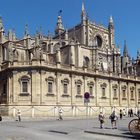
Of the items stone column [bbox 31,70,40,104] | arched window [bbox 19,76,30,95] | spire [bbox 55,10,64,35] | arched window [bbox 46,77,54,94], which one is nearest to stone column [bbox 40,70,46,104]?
stone column [bbox 31,70,40,104]

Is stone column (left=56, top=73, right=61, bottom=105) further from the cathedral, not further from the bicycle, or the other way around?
the bicycle

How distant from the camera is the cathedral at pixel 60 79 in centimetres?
4238

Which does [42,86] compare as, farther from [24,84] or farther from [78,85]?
[78,85]

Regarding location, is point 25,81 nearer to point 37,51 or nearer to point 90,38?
point 37,51

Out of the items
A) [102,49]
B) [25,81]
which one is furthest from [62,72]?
[102,49]

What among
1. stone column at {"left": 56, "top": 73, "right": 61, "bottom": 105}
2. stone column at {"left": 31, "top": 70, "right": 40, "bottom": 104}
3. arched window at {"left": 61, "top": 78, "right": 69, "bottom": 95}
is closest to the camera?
stone column at {"left": 31, "top": 70, "right": 40, "bottom": 104}

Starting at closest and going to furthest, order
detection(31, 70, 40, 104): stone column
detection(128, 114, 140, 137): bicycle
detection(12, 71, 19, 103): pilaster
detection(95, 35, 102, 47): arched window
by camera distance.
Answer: detection(128, 114, 140, 137): bicycle, detection(31, 70, 40, 104): stone column, detection(12, 71, 19, 103): pilaster, detection(95, 35, 102, 47): arched window

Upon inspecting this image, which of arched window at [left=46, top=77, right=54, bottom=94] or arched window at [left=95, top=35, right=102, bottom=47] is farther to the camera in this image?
arched window at [left=95, top=35, right=102, bottom=47]

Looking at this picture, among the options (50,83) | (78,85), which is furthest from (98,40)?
(50,83)

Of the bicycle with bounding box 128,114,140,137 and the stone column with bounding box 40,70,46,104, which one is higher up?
the stone column with bounding box 40,70,46,104

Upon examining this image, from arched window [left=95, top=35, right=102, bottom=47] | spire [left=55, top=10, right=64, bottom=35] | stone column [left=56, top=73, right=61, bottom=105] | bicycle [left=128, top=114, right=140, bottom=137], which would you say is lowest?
bicycle [left=128, top=114, right=140, bottom=137]

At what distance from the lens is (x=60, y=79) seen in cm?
4547

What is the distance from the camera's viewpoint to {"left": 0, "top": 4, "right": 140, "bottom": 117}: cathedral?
42375 millimetres

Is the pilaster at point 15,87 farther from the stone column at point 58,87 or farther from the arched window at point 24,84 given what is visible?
the stone column at point 58,87
